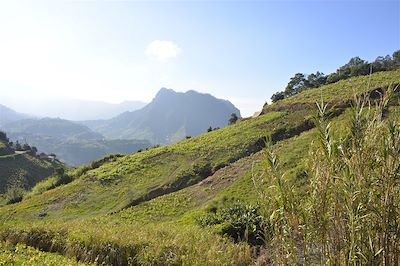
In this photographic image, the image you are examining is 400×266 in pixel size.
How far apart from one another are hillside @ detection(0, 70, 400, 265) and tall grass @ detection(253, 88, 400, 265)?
47mm

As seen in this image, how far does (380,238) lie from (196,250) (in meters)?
10.1

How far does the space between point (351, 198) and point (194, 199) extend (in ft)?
95.1

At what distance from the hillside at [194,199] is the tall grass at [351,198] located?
47 mm

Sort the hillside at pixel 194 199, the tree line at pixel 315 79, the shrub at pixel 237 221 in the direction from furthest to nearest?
the tree line at pixel 315 79 < the shrub at pixel 237 221 < the hillside at pixel 194 199

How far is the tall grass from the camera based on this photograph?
500cm

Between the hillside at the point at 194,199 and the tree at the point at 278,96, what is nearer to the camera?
the hillside at the point at 194,199

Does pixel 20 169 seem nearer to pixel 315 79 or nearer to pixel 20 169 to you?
pixel 20 169

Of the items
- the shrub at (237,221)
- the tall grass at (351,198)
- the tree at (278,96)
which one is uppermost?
the tree at (278,96)

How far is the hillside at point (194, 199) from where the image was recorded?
6.07m

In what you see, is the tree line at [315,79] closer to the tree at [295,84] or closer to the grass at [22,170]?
the tree at [295,84]

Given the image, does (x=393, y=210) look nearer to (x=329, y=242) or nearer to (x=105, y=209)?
(x=329, y=242)

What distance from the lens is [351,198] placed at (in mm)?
4863

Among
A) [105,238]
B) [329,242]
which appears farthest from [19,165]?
[329,242]

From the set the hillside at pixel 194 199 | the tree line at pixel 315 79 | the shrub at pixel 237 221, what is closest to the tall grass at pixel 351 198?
the hillside at pixel 194 199
